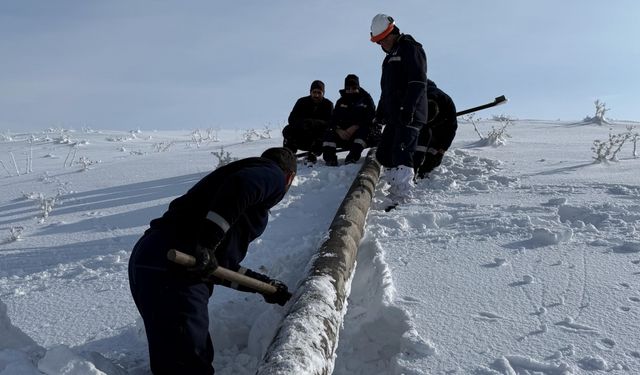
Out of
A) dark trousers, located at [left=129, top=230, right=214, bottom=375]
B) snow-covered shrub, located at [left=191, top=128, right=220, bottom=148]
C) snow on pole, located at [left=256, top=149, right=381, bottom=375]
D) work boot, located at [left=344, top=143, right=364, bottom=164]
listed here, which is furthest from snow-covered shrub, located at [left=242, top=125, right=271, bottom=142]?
dark trousers, located at [left=129, top=230, right=214, bottom=375]

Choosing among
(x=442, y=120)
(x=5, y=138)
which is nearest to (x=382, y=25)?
(x=442, y=120)

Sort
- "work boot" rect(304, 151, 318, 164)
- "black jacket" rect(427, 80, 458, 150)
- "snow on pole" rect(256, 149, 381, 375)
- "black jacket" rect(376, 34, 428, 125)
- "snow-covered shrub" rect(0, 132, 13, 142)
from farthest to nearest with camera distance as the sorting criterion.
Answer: "snow-covered shrub" rect(0, 132, 13, 142), "work boot" rect(304, 151, 318, 164), "black jacket" rect(427, 80, 458, 150), "black jacket" rect(376, 34, 428, 125), "snow on pole" rect(256, 149, 381, 375)

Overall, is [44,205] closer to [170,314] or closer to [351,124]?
[170,314]

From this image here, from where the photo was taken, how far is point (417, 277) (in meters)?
2.94

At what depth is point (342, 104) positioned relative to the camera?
7.18 m

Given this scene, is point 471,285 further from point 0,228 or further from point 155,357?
point 0,228

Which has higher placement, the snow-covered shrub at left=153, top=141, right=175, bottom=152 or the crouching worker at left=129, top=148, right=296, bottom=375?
the snow-covered shrub at left=153, top=141, right=175, bottom=152

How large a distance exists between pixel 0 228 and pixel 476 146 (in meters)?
6.10

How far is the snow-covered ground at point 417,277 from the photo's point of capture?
2.17 m

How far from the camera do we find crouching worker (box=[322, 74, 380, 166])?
6.79m

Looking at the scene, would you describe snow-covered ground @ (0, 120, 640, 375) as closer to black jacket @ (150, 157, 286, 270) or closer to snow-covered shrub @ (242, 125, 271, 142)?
black jacket @ (150, 157, 286, 270)

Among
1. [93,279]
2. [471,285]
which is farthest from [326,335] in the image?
[93,279]

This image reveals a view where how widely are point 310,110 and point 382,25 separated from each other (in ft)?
9.77

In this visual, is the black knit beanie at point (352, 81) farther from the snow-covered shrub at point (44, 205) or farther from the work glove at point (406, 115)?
the snow-covered shrub at point (44, 205)
